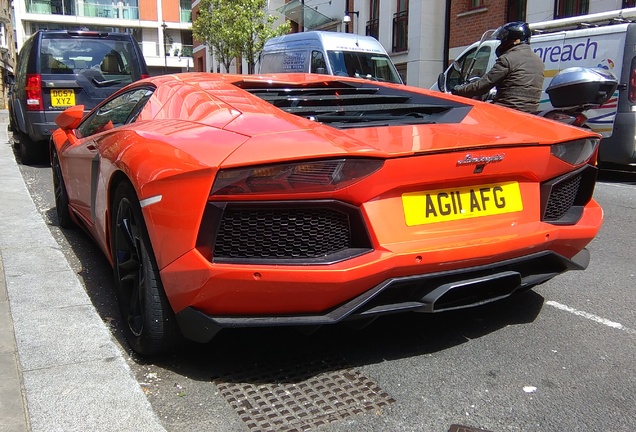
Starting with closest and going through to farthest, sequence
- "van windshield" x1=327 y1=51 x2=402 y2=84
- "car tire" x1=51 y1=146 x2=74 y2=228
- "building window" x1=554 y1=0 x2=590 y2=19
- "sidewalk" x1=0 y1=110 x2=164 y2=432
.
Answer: "sidewalk" x1=0 y1=110 x2=164 y2=432 → "car tire" x1=51 y1=146 x2=74 y2=228 → "van windshield" x1=327 y1=51 x2=402 y2=84 → "building window" x1=554 y1=0 x2=590 y2=19

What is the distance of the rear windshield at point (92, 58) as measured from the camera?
342 inches

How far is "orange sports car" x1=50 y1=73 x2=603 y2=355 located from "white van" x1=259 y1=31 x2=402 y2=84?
397 inches

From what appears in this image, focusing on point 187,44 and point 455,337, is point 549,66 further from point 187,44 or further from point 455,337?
point 187,44

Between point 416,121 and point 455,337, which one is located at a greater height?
point 416,121

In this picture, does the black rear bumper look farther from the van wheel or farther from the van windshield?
the van windshield

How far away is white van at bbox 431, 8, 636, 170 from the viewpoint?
8219 millimetres

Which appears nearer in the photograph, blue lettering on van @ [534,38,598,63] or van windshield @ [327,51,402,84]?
blue lettering on van @ [534,38,598,63]

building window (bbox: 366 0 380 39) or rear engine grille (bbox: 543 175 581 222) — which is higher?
building window (bbox: 366 0 380 39)

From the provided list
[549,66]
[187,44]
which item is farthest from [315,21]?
[187,44]

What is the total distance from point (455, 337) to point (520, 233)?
2.21ft

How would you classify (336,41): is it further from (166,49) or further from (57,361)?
(166,49)

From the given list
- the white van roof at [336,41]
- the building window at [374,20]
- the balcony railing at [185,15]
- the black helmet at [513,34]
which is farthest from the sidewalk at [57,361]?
the balcony railing at [185,15]

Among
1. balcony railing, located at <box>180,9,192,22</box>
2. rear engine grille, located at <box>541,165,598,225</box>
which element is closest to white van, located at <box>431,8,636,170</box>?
rear engine grille, located at <box>541,165,598,225</box>

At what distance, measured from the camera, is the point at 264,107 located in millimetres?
2873
